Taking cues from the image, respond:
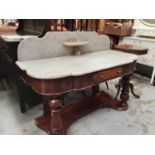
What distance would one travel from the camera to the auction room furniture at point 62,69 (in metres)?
1.05

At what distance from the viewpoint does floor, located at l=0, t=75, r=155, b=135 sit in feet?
5.03

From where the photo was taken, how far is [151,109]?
1938mm

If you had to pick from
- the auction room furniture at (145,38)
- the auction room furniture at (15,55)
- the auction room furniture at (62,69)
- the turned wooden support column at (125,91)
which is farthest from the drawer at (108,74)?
the auction room furniture at (145,38)

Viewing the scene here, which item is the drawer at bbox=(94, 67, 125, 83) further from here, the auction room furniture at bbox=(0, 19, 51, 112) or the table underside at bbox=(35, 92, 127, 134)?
the auction room furniture at bbox=(0, 19, 51, 112)

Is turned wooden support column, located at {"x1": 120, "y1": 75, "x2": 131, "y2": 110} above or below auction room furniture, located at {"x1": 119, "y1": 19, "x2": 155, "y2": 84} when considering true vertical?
below

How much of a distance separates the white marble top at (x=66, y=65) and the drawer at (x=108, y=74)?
5cm

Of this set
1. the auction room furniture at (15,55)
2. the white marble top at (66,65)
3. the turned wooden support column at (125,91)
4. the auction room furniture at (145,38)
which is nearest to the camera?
the white marble top at (66,65)

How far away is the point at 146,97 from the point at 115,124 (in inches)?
33.6

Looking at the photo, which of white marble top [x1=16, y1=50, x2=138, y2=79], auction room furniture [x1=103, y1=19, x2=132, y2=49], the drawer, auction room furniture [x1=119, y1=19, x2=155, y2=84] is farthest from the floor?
auction room furniture [x1=103, y1=19, x2=132, y2=49]

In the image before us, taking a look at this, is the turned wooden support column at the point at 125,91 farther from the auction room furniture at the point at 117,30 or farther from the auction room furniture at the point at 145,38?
the auction room furniture at the point at 117,30

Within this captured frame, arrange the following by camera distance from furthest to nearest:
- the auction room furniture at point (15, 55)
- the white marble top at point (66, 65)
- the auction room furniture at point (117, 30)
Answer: the auction room furniture at point (117, 30)
the auction room furniture at point (15, 55)
the white marble top at point (66, 65)

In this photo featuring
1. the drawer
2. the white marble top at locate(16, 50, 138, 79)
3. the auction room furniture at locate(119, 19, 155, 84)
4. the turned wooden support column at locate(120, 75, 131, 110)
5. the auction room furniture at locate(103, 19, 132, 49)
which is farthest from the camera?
the auction room furniture at locate(103, 19, 132, 49)
